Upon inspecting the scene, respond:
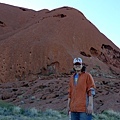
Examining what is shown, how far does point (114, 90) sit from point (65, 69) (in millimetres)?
10350

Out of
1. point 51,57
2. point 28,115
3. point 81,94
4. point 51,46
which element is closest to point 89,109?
point 81,94

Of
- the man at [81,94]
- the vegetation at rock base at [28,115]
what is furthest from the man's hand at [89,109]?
the vegetation at rock base at [28,115]

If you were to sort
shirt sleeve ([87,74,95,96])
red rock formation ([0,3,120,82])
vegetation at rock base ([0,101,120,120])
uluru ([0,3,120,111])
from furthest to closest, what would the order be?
1. red rock formation ([0,3,120,82])
2. uluru ([0,3,120,111])
3. vegetation at rock base ([0,101,120,120])
4. shirt sleeve ([87,74,95,96])

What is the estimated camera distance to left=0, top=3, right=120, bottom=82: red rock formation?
3212 centimetres

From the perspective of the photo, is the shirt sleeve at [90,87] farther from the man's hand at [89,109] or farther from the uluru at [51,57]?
the uluru at [51,57]

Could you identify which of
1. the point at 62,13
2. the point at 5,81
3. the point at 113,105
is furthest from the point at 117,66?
the point at 113,105

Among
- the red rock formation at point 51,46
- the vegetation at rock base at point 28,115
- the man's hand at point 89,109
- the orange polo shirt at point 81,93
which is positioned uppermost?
the red rock formation at point 51,46

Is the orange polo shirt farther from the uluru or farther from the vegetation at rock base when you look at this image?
the uluru

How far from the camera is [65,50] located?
33.9m

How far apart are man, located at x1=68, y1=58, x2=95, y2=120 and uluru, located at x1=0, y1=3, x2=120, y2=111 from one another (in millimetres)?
12488

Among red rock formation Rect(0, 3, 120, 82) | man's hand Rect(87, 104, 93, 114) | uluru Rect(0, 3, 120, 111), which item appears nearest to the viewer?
man's hand Rect(87, 104, 93, 114)

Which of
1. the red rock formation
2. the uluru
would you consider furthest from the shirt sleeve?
the red rock formation

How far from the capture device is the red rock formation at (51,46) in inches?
1265

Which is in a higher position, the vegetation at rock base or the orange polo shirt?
the orange polo shirt
